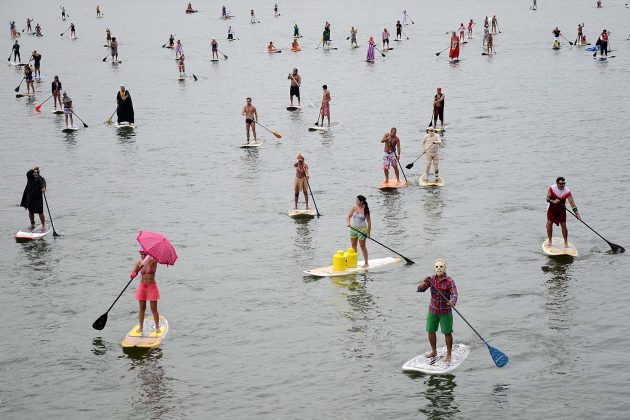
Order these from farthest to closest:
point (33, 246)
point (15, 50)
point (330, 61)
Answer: point (15, 50)
point (330, 61)
point (33, 246)

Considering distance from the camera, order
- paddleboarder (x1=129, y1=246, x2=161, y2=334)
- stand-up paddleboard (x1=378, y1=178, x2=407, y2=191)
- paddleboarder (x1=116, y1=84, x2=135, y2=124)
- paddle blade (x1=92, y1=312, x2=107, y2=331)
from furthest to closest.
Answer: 1. paddleboarder (x1=116, y1=84, x2=135, y2=124)
2. stand-up paddleboard (x1=378, y1=178, x2=407, y2=191)
3. paddle blade (x1=92, y1=312, x2=107, y2=331)
4. paddleboarder (x1=129, y1=246, x2=161, y2=334)

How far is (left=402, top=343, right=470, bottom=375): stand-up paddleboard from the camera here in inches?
643

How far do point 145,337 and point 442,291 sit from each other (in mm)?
6571

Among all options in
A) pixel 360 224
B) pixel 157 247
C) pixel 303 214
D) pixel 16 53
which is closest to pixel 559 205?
pixel 360 224

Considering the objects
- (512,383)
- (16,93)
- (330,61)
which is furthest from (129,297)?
(330,61)

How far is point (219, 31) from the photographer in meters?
106

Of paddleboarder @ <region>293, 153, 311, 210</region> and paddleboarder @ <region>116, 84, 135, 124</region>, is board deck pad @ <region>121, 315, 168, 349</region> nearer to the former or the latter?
paddleboarder @ <region>293, 153, 311, 210</region>

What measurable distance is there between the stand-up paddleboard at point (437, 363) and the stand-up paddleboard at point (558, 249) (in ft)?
21.3

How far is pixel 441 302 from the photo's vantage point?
51.7ft

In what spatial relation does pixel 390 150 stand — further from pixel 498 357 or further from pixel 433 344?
pixel 498 357

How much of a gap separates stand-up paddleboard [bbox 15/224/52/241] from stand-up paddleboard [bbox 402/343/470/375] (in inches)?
544

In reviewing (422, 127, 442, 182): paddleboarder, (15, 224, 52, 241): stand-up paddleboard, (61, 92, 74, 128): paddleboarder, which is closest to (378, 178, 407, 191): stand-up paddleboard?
(422, 127, 442, 182): paddleboarder

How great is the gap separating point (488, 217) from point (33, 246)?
45.3 feet

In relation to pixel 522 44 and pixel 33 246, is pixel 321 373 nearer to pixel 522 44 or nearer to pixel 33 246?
pixel 33 246
